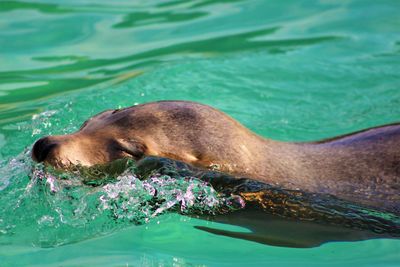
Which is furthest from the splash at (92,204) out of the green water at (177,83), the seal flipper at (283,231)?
the seal flipper at (283,231)

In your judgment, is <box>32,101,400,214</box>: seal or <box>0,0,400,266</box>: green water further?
<box>32,101,400,214</box>: seal

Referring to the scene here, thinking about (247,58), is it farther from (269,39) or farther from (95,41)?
(95,41)

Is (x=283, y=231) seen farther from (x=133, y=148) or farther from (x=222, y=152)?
(x=133, y=148)

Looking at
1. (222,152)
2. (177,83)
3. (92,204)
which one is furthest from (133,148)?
(177,83)

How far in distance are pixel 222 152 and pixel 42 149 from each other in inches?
45.0

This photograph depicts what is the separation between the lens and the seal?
18.7 ft

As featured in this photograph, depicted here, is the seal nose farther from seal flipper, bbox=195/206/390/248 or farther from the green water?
seal flipper, bbox=195/206/390/248

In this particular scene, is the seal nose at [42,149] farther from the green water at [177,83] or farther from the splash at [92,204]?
the green water at [177,83]

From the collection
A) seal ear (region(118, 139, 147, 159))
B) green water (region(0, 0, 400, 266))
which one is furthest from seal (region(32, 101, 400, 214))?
green water (region(0, 0, 400, 266))

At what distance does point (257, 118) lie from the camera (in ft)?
27.2

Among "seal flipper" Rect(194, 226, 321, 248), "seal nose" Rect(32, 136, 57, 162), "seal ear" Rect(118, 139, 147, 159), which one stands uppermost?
"seal nose" Rect(32, 136, 57, 162)

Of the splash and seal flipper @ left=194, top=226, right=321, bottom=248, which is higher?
the splash

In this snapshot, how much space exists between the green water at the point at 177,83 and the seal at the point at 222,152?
1.12ft

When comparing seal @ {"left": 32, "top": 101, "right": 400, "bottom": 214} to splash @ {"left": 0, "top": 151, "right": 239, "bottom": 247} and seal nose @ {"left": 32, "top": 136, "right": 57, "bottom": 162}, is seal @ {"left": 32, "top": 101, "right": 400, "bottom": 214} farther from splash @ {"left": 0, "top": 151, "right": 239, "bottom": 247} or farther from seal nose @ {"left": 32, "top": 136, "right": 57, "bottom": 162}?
splash @ {"left": 0, "top": 151, "right": 239, "bottom": 247}
